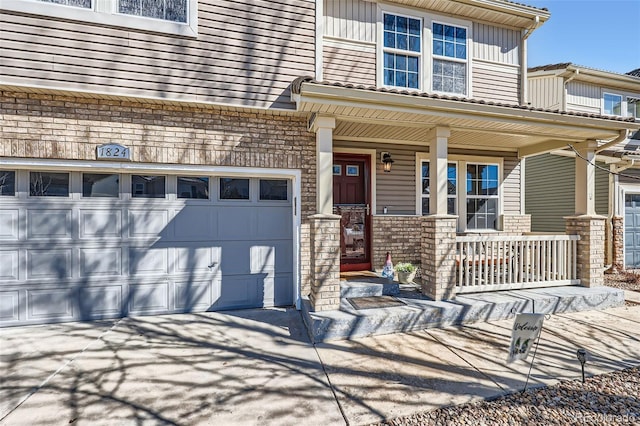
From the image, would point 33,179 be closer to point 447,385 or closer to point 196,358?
point 196,358

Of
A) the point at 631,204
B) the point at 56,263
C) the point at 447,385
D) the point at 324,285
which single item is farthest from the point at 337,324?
the point at 631,204

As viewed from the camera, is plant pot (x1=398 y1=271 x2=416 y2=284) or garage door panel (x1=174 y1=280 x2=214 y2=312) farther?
plant pot (x1=398 y1=271 x2=416 y2=284)

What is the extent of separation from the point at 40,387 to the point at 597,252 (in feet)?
26.7

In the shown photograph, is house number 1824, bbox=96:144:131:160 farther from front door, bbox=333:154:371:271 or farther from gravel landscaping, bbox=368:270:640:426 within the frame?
gravel landscaping, bbox=368:270:640:426

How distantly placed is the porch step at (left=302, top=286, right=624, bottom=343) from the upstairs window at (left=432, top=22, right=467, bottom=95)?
420 centimetres

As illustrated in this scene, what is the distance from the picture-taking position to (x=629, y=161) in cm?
795

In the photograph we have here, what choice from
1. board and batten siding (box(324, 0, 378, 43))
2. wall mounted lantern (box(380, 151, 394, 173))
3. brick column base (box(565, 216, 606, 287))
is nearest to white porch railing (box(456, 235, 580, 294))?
brick column base (box(565, 216, 606, 287))

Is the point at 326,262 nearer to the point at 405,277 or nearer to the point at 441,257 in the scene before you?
the point at 441,257

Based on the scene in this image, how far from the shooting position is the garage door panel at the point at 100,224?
14.8 feet

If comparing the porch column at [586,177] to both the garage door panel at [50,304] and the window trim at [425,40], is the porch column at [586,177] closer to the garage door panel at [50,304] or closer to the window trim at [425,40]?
the window trim at [425,40]

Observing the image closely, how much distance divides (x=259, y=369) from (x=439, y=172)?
3.71 m

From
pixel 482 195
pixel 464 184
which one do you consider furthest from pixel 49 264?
pixel 482 195

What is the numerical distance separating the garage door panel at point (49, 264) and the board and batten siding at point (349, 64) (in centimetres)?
506

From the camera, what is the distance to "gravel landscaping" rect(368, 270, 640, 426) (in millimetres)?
2447
